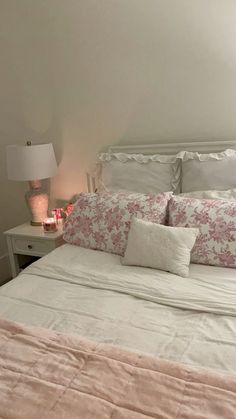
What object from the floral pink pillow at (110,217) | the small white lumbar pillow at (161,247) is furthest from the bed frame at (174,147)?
the small white lumbar pillow at (161,247)

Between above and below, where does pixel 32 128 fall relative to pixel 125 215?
above

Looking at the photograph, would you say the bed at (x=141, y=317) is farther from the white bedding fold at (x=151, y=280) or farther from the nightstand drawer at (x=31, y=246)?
the nightstand drawer at (x=31, y=246)

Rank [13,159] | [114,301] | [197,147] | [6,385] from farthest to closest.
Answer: [13,159] < [197,147] < [114,301] < [6,385]

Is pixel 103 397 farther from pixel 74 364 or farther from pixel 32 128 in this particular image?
pixel 32 128

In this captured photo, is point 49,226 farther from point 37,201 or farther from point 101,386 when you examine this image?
point 101,386

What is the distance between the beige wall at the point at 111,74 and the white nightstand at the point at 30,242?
0.46 metres

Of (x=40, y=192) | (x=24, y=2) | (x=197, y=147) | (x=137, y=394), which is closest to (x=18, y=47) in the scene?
(x=24, y=2)

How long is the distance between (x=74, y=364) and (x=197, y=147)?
1527mm

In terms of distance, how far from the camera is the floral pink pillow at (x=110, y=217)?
6.03 ft

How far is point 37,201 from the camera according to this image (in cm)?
254

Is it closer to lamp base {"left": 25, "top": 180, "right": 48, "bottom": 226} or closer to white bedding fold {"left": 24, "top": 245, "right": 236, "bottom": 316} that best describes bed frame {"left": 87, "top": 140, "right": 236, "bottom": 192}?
lamp base {"left": 25, "top": 180, "right": 48, "bottom": 226}

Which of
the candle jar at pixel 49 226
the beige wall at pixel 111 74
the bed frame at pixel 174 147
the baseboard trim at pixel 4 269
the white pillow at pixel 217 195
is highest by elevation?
the beige wall at pixel 111 74

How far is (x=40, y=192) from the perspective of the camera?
101 inches

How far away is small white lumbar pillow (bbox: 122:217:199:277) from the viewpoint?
63.4 inches
